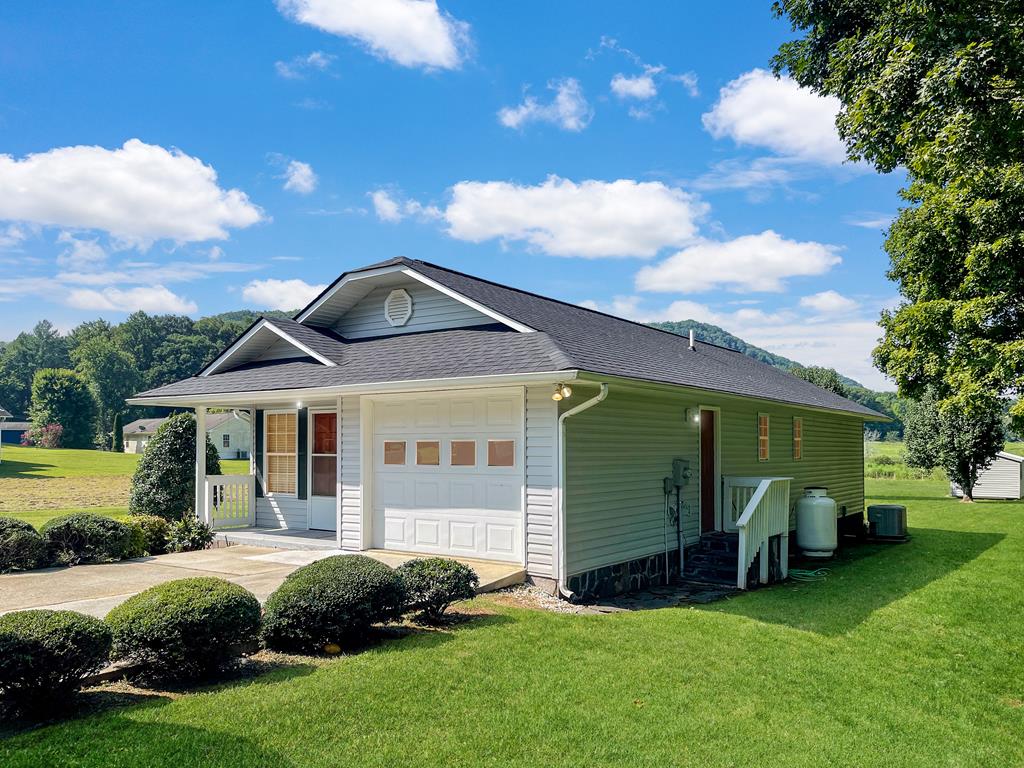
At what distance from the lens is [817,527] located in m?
14.1

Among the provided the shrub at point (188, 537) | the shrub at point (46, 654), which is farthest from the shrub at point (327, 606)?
the shrub at point (188, 537)

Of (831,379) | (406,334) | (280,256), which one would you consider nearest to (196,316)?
(280,256)

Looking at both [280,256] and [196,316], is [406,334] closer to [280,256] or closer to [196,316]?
[280,256]

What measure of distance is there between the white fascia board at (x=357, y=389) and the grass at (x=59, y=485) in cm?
830

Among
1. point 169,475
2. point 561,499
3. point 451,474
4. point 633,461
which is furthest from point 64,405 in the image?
point 561,499

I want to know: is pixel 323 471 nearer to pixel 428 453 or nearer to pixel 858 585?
pixel 428 453

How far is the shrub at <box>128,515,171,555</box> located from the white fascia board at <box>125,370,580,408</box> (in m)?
2.09

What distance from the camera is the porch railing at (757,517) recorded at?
1062cm

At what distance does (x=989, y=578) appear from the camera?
39.0 feet

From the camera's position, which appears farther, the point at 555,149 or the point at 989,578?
the point at 555,149

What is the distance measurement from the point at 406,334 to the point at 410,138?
25.5ft

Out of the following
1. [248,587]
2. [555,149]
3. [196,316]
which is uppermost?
[196,316]

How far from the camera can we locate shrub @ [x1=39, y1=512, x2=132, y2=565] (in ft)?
35.3

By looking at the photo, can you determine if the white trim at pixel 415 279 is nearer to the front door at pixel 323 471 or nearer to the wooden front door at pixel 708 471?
the front door at pixel 323 471
